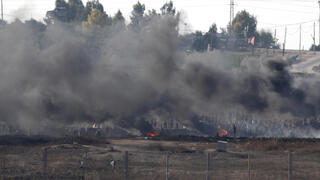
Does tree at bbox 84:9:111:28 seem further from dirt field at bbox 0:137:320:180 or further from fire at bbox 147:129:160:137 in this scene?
dirt field at bbox 0:137:320:180

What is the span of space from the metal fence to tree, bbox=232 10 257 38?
11336 centimetres

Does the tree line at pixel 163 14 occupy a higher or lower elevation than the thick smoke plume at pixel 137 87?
higher

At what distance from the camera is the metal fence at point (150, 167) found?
26391 millimetres

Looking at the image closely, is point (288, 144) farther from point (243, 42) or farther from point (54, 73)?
point (243, 42)

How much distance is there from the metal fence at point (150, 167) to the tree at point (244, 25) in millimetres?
113361

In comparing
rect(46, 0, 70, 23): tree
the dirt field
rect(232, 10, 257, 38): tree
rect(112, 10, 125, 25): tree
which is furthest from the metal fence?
rect(232, 10, 257, 38): tree

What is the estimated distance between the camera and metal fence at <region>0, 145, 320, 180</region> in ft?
86.6

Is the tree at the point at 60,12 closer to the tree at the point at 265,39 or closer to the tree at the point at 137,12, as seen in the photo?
the tree at the point at 137,12

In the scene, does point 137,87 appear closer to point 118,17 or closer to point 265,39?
point 118,17

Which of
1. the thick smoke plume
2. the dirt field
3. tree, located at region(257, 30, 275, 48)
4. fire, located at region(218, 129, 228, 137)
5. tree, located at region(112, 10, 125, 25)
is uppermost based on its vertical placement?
tree, located at region(112, 10, 125, 25)

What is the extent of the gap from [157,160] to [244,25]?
121m

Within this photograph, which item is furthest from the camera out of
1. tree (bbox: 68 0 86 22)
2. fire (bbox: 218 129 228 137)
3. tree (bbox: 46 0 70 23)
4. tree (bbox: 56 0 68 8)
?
tree (bbox: 56 0 68 8)

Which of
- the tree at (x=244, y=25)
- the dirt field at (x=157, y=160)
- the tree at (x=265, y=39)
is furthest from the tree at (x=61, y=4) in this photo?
the dirt field at (x=157, y=160)

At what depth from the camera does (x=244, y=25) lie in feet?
496
